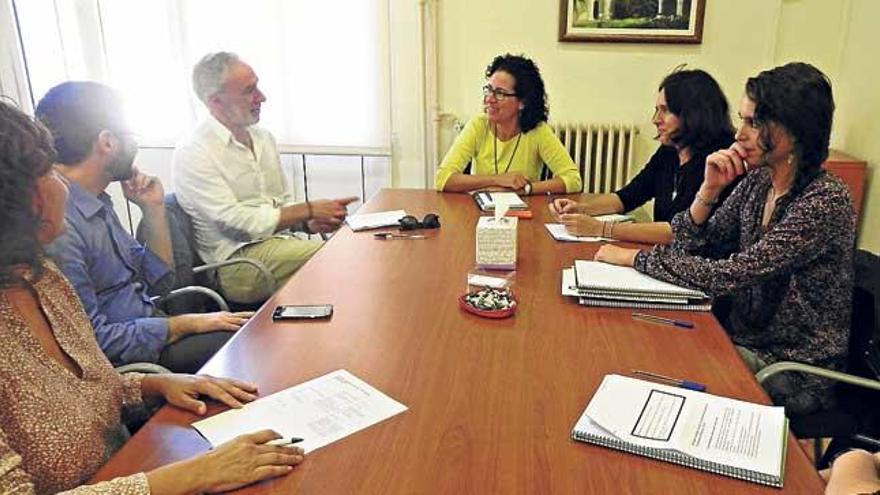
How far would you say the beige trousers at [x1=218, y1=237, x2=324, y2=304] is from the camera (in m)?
2.33

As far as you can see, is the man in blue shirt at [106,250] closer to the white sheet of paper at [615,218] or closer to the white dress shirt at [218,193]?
the white dress shirt at [218,193]

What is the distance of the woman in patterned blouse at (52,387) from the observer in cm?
89

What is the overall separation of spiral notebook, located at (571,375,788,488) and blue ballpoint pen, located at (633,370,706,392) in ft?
0.09

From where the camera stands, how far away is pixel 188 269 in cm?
225

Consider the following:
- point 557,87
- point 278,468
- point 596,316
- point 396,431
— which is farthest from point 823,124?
point 557,87

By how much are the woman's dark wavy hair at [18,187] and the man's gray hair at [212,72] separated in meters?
1.56

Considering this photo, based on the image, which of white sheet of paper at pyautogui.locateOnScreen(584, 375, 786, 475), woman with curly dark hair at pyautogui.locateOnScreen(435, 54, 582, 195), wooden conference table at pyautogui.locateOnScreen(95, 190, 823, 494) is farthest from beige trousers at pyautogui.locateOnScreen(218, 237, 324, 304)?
white sheet of paper at pyautogui.locateOnScreen(584, 375, 786, 475)

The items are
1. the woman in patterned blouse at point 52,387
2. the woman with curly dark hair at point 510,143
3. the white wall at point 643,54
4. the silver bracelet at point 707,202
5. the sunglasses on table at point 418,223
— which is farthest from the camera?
the white wall at point 643,54

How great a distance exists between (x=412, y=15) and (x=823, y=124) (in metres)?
2.47

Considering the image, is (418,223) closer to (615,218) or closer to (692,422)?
(615,218)

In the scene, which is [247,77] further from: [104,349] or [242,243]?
[104,349]

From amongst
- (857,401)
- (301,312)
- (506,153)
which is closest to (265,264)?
(301,312)

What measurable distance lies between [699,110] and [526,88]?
787 millimetres

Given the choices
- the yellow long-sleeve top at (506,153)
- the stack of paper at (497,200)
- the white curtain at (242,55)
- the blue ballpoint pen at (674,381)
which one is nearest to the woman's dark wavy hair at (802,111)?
the blue ballpoint pen at (674,381)
